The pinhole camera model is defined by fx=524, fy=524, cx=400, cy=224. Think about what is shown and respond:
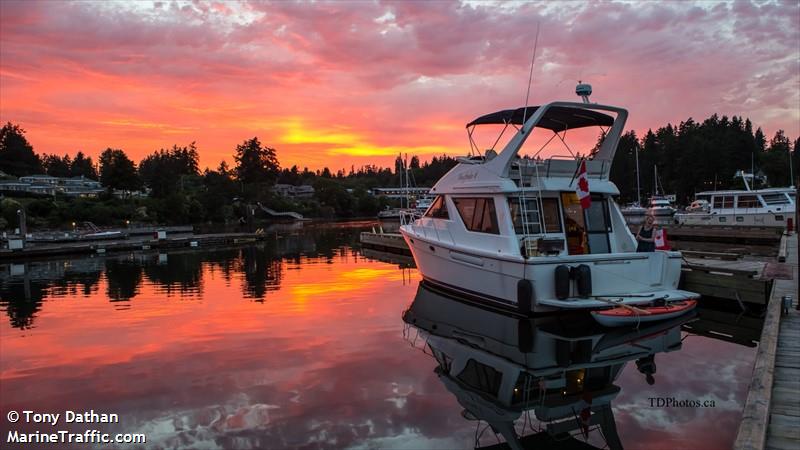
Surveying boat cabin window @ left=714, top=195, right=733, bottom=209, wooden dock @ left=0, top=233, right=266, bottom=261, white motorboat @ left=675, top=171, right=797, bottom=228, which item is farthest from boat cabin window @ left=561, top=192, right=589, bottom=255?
wooden dock @ left=0, top=233, right=266, bottom=261

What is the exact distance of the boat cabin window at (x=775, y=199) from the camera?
3188 centimetres

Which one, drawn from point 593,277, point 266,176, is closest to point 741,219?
point 593,277

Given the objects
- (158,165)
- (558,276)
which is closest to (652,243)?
(558,276)

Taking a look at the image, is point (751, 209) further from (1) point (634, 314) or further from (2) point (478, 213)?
(1) point (634, 314)

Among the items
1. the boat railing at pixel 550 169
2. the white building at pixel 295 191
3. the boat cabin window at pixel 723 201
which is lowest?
the boat cabin window at pixel 723 201

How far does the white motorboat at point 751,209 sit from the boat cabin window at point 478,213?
80.2 ft

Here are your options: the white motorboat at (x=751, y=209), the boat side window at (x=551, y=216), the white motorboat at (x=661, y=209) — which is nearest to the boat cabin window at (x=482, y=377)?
the boat side window at (x=551, y=216)

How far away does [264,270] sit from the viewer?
24.2 meters

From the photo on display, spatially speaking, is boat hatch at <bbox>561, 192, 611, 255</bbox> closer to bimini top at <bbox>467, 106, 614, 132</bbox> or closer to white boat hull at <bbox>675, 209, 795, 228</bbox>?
bimini top at <bbox>467, 106, 614, 132</bbox>

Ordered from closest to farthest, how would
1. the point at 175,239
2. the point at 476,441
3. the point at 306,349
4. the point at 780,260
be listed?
1. the point at 476,441
2. the point at 306,349
3. the point at 780,260
4. the point at 175,239

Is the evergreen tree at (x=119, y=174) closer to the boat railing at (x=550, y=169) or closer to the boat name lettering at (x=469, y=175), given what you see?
the boat name lettering at (x=469, y=175)

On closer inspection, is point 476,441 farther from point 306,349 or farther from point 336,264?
point 336,264

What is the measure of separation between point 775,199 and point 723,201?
10.3ft

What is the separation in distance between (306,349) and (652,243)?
26.3 ft
